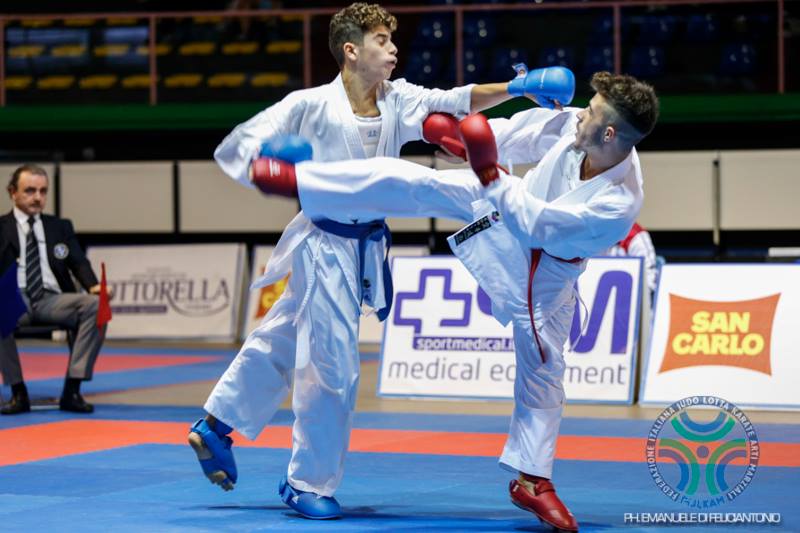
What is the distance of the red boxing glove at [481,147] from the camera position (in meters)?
4.46

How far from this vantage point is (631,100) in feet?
15.0

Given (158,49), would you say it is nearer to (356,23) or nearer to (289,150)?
(356,23)

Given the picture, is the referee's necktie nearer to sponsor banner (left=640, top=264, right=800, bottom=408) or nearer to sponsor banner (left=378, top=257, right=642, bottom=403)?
sponsor banner (left=378, top=257, right=642, bottom=403)

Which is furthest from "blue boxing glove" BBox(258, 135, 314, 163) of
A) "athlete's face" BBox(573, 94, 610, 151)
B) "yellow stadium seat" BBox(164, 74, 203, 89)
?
"yellow stadium seat" BBox(164, 74, 203, 89)

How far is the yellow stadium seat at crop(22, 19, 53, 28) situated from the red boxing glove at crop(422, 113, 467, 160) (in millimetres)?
10894

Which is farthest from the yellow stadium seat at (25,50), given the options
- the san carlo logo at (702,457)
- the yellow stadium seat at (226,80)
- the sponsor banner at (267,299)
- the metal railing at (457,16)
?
the san carlo logo at (702,457)

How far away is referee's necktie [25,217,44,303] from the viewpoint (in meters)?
8.88

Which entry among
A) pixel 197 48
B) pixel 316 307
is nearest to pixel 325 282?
pixel 316 307

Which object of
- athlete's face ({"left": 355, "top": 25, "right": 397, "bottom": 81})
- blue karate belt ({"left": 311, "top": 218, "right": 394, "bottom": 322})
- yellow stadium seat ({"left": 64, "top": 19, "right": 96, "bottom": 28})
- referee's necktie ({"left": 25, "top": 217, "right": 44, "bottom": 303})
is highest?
yellow stadium seat ({"left": 64, "top": 19, "right": 96, "bottom": 28})

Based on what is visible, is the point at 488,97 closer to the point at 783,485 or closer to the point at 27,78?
the point at 783,485

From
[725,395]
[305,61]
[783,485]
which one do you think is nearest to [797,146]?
[305,61]

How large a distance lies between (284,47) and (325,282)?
1002cm

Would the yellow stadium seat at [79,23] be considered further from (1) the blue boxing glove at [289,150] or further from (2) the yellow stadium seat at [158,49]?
(1) the blue boxing glove at [289,150]

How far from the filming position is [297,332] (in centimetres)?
513
